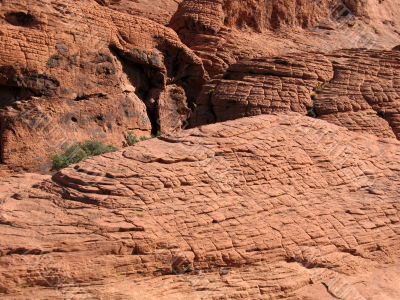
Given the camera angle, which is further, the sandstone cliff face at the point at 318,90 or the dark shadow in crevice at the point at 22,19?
the dark shadow in crevice at the point at 22,19

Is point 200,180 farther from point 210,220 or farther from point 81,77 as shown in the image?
point 81,77

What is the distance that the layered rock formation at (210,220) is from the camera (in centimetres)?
883

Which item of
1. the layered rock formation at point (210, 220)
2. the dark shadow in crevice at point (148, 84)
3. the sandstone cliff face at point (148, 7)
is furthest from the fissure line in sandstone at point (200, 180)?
the sandstone cliff face at point (148, 7)

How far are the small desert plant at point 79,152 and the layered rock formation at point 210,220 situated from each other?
16.0ft

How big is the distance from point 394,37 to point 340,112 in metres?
13.3

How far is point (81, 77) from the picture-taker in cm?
1872

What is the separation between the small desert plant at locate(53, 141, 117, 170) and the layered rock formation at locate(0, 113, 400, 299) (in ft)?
16.0

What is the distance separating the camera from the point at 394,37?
Result: 26.9 metres

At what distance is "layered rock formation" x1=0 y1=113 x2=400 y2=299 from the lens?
8828mm

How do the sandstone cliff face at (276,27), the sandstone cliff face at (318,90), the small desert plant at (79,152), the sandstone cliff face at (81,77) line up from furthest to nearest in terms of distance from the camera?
the sandstone cliff face at (276,27), the sandstone cliff face at (81,77), the small desert plant at (79,152), the sandstone cliff face at (318,90)

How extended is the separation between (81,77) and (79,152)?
241cm

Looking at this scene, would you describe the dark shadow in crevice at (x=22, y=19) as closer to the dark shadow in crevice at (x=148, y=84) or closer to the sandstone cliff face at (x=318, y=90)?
the dark shadow in crevice at (x=148, y=84)

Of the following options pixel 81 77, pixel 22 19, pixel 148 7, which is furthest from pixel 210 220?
pixel 148 7

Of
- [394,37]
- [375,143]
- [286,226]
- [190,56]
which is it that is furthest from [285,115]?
[394,37]
